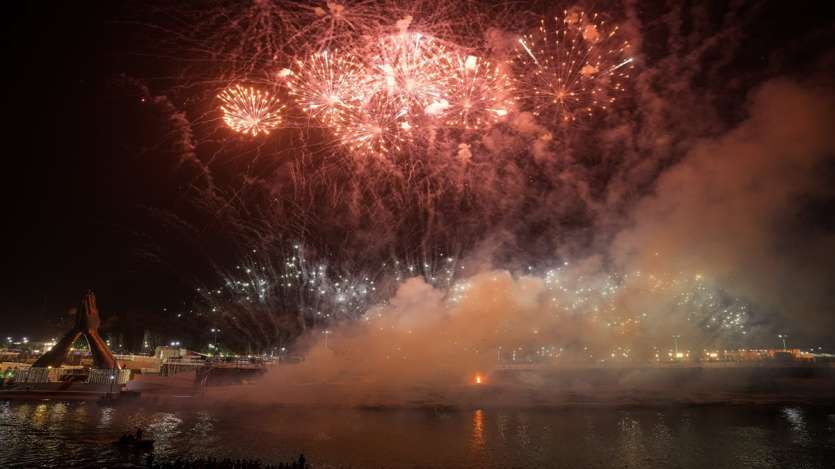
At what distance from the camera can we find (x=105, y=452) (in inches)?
470

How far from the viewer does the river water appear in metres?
12.4

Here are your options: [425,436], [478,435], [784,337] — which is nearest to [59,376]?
[425,436]

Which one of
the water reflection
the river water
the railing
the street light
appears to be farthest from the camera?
the street light

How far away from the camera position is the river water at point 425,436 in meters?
12.4

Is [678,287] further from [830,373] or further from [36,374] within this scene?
[36,374]

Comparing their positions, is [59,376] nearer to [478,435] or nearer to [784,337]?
[478,435]

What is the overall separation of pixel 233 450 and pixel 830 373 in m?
37.3

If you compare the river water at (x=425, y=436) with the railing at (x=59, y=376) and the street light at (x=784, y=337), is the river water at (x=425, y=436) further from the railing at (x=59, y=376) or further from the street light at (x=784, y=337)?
the street light at (x=784, y=337)

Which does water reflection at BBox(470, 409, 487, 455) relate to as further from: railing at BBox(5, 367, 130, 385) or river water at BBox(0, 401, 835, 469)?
railing at BBox(5, 367, 130, 385)

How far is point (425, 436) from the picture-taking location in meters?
15.1

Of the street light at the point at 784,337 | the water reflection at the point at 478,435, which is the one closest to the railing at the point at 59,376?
the water reflection at the point at 478,435

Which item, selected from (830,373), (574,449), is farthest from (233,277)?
(830,373)

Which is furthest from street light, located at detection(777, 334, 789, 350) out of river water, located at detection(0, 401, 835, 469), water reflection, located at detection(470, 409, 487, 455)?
water reflection, located at detection(470, 409, 487, 455)

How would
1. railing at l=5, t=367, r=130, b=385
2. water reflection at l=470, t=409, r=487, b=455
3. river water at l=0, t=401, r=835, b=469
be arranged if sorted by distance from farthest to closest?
railing at l=5, t=367, r=130, b=385 → water reflection at l=470, t=409, r=487, b=455 → river water at l=0, t=401, r=835, b=469
